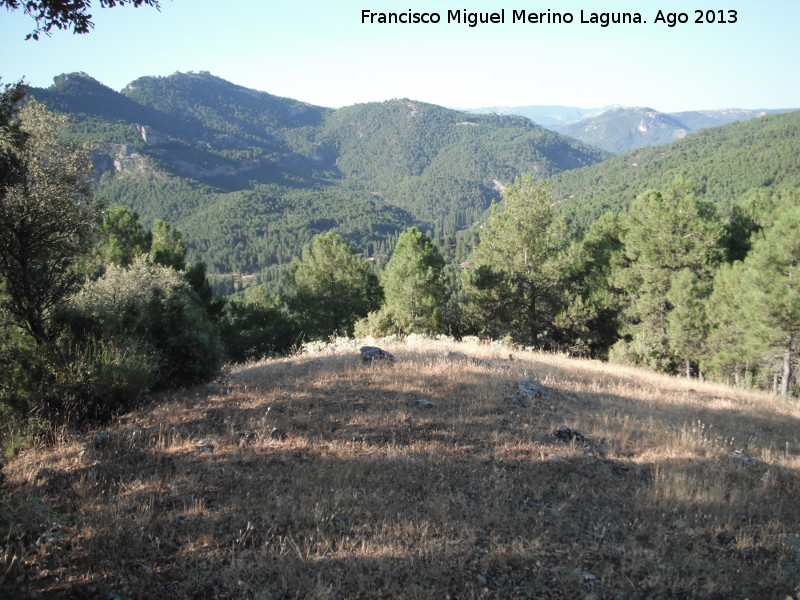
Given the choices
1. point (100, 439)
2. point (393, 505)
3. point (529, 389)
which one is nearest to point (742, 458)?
point (529, 389)

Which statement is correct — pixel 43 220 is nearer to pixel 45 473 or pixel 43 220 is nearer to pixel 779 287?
pixel 45 473

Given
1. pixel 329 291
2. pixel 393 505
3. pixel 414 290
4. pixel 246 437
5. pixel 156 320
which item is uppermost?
pixel 156 320

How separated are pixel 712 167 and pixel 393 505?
13076cm

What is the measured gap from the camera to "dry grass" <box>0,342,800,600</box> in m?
3.38

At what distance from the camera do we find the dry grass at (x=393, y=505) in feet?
11.1

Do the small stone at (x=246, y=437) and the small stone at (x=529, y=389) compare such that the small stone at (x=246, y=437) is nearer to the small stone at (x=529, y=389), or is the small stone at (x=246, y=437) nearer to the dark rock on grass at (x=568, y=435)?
the dark rock on grass at (x=568, y=435)

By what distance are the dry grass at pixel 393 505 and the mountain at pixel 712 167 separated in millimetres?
60022

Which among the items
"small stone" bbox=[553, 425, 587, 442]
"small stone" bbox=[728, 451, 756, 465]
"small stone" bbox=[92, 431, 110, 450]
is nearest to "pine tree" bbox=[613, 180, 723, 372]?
"small stone" bbox=[728, 451, 756, 465]

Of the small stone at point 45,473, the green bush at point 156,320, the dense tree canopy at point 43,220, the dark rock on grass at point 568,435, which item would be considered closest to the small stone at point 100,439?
the small stone at point 45,473

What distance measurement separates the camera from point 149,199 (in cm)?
16262

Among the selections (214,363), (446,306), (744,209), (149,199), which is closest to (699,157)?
(744,209)

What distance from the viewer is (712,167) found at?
10619 cm

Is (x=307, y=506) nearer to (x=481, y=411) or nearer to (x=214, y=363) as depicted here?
(x=481, y=411)

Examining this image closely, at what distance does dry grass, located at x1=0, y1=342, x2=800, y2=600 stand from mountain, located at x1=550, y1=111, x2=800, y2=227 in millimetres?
60022
